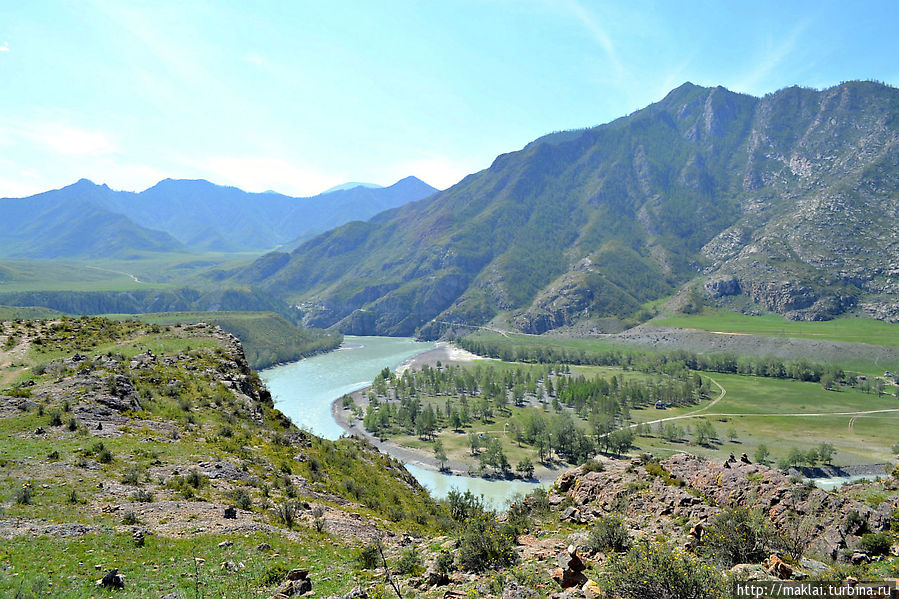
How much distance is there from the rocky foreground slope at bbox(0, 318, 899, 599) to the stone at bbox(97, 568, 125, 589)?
40mm

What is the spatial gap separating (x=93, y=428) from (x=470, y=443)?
71.0 m

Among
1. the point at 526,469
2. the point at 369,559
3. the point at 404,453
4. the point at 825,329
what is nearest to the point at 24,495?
the point at 369,559

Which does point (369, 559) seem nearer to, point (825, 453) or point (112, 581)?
point (112, 581)

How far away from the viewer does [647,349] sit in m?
180

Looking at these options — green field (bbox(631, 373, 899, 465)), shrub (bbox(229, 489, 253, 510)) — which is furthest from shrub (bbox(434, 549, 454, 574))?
green field (bbox(631, 373, 899, 465))

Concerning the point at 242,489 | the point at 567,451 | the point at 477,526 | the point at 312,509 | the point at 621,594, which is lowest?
the point at 567,451

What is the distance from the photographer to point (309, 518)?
1736 centimetres

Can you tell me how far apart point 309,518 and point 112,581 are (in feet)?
25.8

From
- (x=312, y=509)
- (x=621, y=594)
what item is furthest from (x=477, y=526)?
(x=312, y=509)

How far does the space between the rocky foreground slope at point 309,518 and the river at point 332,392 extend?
1921 centimetres

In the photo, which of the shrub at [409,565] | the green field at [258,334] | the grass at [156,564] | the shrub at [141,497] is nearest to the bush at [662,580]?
the shrub at [409,565]

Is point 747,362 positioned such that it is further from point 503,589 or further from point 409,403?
point 503,589

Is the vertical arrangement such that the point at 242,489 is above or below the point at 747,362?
above

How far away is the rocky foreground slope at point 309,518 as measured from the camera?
33.7 ft
